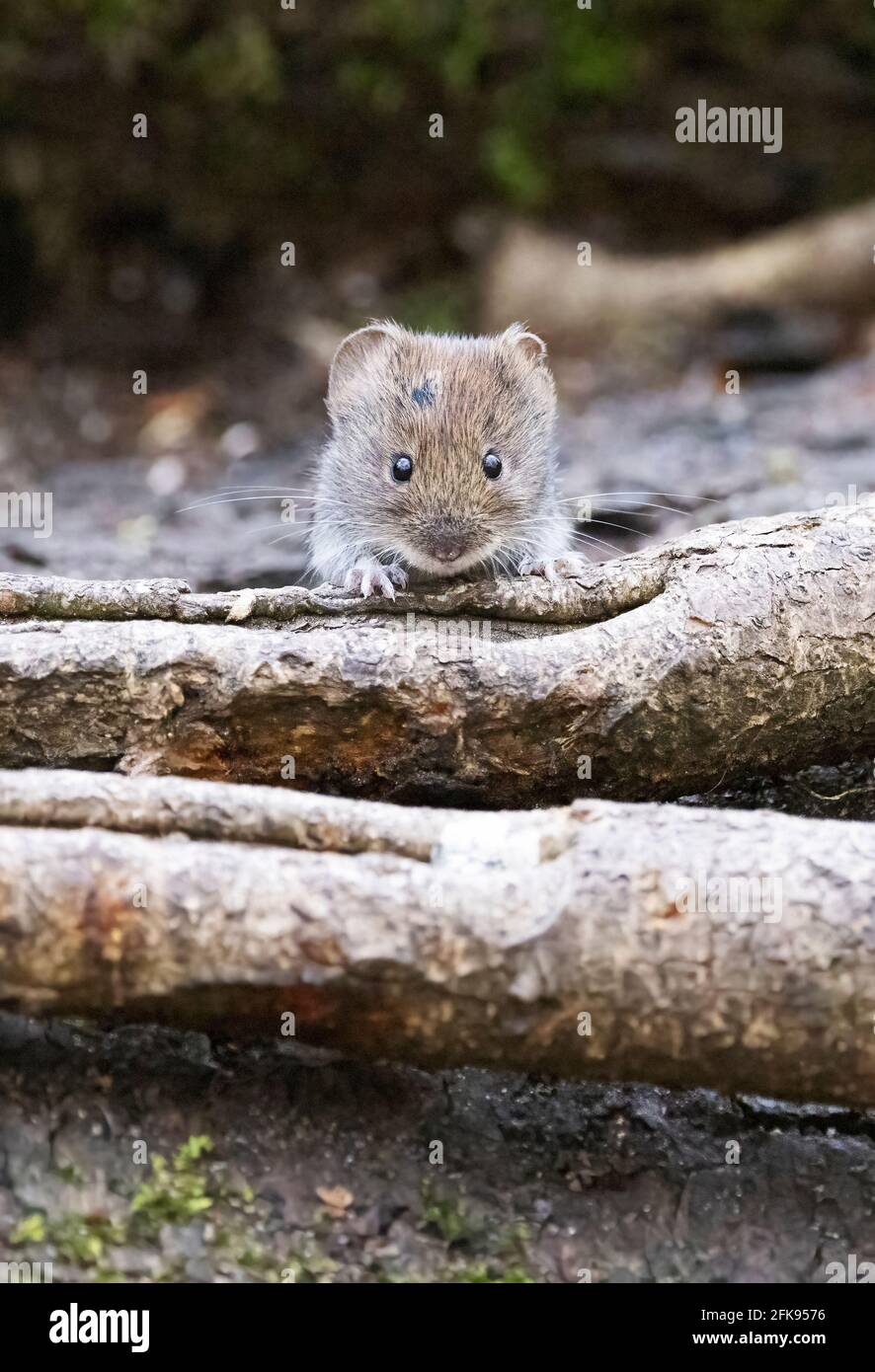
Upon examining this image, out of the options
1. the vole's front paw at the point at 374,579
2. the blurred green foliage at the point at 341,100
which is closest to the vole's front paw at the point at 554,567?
the vole's front paw at the point at 374,579

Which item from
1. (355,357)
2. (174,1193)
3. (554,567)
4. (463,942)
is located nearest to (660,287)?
(355,357)

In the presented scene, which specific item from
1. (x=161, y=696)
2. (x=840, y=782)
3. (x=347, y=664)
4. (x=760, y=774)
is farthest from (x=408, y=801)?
(x=840, y=782)

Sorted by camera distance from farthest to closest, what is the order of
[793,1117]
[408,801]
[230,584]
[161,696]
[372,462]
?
1. [230,584]
2. [372,462]
3. [408,801]
4. [161,696]
5. [793,1117]

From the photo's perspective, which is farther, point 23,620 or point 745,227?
point 745,227

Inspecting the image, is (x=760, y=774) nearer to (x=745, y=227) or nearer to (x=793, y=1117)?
(x=793, y=1117)

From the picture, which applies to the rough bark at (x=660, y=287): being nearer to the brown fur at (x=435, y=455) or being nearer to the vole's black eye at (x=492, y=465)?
the brown fur at (x=435, y=455)
